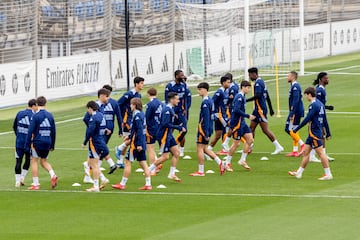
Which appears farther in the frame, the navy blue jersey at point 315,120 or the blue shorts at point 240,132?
the blue shorts at point 240,132

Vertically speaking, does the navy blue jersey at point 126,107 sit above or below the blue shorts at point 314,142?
above

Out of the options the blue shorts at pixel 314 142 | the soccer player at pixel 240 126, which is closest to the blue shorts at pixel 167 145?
the soccer player at pixel 240 126

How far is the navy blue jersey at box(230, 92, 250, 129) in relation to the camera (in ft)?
93.1

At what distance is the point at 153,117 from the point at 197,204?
4462mm

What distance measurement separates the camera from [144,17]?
54.0m

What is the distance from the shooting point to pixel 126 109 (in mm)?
29328

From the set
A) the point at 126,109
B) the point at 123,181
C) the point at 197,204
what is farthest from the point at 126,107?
the point at 197,204

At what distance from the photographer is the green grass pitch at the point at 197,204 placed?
20.6 metres

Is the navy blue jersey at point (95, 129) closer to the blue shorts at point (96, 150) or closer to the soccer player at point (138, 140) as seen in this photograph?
the blue shorts at point (96, 150)

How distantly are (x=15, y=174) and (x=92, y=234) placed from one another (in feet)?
22.2

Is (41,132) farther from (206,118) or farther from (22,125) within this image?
(206,118)

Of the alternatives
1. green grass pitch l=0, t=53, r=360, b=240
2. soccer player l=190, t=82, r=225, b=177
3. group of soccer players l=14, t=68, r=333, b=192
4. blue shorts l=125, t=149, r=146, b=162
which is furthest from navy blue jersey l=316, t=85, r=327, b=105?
blue shorts l=125, t=149, r=146, b=162

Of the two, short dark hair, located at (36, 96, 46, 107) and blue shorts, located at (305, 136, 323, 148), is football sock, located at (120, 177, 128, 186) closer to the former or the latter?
short dark hair, located at (36, 96, 46, 107)

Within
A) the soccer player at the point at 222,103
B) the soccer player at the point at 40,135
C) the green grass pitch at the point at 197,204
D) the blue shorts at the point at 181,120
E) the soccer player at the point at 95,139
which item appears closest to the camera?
the green grass pitch at the point at 197,204
